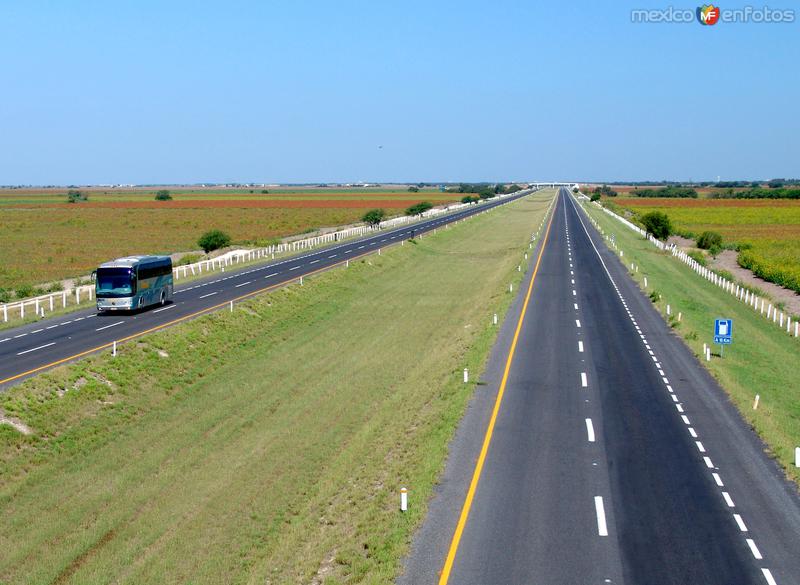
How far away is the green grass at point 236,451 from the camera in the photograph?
17.9 metres

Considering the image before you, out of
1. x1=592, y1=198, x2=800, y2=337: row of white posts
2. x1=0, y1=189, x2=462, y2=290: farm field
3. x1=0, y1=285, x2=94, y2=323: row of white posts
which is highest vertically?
x1=0, y1=285, x2=94, y2=323: row of white posts

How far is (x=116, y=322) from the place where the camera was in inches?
1607

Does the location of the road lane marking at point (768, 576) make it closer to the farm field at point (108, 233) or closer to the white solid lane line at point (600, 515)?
the white solid lane line at point (600, 515)

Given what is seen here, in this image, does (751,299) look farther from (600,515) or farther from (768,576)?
(768,576)

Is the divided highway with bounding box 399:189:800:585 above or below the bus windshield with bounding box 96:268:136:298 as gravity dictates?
below

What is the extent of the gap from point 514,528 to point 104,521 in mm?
10998

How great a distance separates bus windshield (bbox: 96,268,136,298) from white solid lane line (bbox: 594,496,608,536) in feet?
101

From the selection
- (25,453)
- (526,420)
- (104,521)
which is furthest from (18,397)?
(526,420)

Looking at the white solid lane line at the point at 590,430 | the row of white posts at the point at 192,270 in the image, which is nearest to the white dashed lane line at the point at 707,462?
the white solid lane line at the point at 590,430

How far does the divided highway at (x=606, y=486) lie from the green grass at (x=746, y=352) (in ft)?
2.40

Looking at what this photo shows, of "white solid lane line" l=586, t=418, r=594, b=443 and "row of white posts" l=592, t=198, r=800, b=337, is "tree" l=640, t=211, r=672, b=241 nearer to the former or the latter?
"row of white posts" l=592, t=198, r=800, b=337

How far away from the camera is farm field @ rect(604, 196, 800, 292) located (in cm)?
7075

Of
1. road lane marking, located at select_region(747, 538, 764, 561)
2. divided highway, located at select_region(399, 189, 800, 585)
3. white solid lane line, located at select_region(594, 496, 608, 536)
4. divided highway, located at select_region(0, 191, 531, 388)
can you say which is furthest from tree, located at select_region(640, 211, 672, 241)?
road lane marking, located at select_region(747, 538, 764, 561)

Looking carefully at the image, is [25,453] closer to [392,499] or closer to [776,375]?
[392,499]
